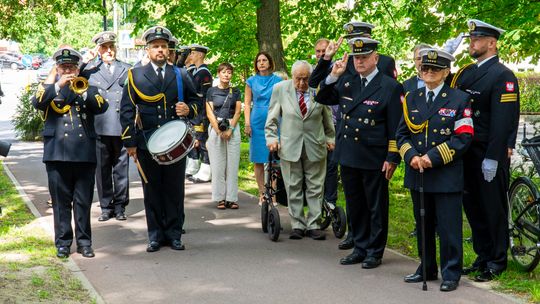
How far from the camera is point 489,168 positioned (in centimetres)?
800

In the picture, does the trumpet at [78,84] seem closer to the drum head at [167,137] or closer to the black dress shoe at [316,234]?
the drum head at [167,137]

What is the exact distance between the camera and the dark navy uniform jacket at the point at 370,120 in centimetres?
871

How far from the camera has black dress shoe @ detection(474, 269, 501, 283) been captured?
320 inches

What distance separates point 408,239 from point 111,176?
4127 millimetres

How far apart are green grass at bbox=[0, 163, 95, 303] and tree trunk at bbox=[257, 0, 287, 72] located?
20.8 feet

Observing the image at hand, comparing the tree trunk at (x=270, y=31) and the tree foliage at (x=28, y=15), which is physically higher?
the tree foliage at (x=28, y=15)

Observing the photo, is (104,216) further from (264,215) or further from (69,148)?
(69,148)

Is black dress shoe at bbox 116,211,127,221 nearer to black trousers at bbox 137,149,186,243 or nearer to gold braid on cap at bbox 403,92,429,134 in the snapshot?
black trousers at bbox 137,149,186,243

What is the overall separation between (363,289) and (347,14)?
11.6 metres

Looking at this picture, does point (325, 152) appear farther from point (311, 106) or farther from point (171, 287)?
point (171, 287)

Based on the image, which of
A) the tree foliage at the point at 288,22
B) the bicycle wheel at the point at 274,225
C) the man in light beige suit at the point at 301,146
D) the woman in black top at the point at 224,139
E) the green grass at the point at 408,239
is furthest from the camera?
the tree foliage at the point at 288,22

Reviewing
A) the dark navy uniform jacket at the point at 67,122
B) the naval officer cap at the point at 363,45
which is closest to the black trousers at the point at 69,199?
the dark navy uniform jacket at the point at 67,122

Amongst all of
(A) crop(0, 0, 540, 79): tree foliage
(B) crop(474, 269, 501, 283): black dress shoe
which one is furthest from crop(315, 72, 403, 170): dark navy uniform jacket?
(A) crop(0, 0, 540, 79): tree foliage

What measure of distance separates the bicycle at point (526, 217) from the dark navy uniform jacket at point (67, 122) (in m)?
4.32
